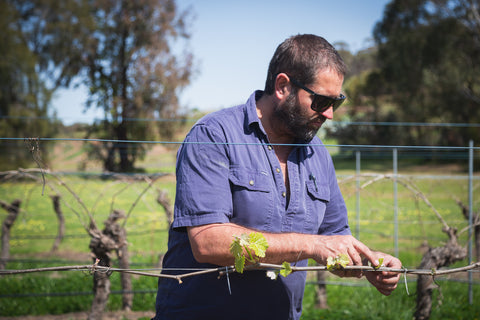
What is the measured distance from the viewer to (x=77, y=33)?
2373 cm

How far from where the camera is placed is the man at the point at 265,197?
1.61 metres

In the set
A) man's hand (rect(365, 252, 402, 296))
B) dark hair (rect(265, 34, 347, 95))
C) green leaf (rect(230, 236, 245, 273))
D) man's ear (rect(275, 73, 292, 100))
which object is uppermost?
dark hair (rect(265, 34, 347, 95))

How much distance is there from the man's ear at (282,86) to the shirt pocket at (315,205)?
16.1 inches

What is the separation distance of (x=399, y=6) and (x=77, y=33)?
724 inches

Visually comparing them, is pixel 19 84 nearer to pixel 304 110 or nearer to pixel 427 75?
pixel 427 75

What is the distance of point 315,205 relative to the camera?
1.96 metres

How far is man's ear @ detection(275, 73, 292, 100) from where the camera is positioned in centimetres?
195

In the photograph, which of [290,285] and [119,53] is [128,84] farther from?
[290,285]

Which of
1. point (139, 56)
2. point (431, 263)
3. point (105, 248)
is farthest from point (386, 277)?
point (139, 56)

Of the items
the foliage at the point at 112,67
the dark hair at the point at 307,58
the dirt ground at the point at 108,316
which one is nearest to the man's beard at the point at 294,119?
the dark hair at the point at 307,58

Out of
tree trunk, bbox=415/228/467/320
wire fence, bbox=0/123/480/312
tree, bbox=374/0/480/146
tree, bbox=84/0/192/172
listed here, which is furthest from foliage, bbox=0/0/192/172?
tree trunk, bbox=415/228/467/320

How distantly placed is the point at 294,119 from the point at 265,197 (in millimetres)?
389

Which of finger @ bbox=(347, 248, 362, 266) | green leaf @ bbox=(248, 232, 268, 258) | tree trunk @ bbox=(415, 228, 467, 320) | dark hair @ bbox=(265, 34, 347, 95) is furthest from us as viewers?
tree trunk @ bbox=(415, 228, 467, 320)

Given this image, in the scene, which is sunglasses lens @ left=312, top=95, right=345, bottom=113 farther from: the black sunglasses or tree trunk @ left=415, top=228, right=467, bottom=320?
tree trunk @ left=415, top=228, right=467, bottom=320
